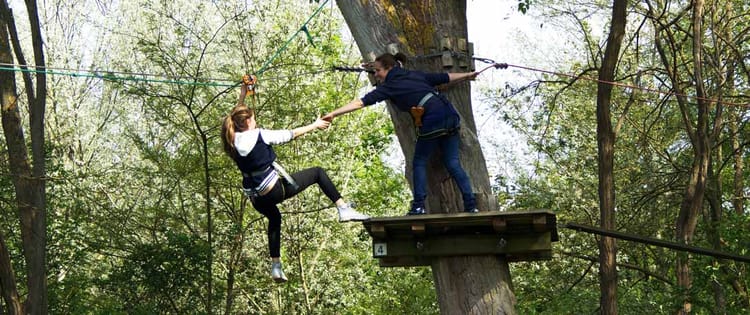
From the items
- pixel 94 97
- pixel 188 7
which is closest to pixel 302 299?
pixel 188 7

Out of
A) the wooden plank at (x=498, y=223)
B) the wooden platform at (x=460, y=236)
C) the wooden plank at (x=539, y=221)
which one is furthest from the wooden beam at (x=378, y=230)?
the wooden plank at (x=539, y=221)

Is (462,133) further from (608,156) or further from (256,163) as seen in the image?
(608,156)

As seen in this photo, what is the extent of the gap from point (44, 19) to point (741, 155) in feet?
49.4

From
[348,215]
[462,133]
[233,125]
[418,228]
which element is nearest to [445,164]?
[462,133]

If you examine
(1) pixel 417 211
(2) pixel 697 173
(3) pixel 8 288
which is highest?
(2) pixel 697 173

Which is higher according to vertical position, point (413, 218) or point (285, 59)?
point (285, 59)

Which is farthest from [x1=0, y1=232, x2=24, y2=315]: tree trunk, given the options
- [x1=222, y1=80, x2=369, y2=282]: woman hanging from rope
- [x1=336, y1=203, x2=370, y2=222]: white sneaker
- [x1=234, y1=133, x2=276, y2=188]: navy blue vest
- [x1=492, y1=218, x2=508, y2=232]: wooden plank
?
[x1=492, y1=218, x2=508, y2=232]: wooden plank

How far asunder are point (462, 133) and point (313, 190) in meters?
10.6

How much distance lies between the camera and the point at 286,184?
6.29 metres

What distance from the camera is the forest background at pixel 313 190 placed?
1348cm

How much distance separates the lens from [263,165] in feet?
20.3

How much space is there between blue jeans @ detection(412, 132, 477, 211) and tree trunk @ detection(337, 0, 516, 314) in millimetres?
128

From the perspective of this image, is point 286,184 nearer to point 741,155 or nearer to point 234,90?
point 234,90

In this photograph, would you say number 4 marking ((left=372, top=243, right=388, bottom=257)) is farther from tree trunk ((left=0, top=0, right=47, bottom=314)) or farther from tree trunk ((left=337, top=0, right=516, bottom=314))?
tree trunk ((left=0, top=0, right=47, bottom=314))
